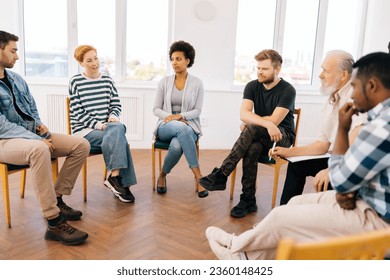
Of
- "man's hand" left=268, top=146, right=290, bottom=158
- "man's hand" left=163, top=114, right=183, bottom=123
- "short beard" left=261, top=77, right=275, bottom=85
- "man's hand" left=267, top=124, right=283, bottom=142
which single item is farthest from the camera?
"man's hand" left=163, top=114, right=183, bottom=123

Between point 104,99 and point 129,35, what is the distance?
1.95 metres

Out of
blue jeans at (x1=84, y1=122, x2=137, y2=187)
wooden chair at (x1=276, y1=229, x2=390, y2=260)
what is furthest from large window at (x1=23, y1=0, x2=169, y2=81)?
wooden chair at (x1=276, y1=229, x2=390, y2=260)

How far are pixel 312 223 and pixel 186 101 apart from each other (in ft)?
6.94

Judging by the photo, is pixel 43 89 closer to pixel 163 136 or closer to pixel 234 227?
pixel 163 136

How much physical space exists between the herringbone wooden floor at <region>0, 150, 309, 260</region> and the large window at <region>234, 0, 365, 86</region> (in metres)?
2.21

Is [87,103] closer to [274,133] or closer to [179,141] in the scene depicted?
[179,141]

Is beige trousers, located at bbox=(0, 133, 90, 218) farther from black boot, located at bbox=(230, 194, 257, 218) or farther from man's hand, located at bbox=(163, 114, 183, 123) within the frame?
black boot, located at bbox=(230, 194, 257, 218)

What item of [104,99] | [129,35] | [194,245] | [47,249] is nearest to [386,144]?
[194,245]

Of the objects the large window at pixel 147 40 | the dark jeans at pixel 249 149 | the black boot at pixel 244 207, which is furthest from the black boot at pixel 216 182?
the large window at pixel 147 40

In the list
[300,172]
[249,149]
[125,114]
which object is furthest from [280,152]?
[125,114]

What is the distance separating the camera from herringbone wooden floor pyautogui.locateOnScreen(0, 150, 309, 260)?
229 cm

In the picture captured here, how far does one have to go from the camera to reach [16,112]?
2.63m

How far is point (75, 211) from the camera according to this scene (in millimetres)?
2740

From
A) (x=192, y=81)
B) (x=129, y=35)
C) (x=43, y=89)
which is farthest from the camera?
(x=129, y=35)
